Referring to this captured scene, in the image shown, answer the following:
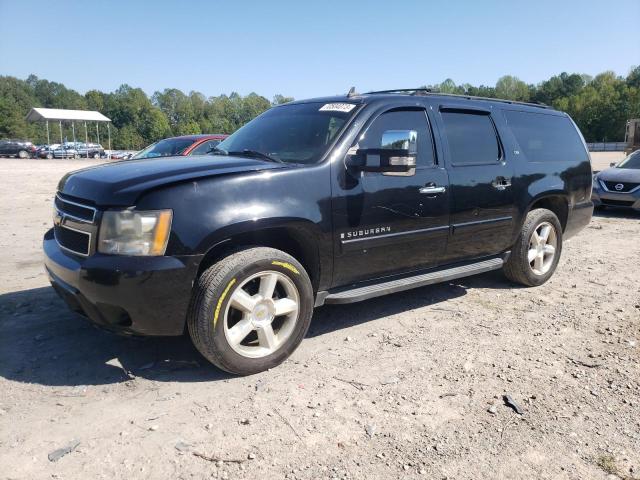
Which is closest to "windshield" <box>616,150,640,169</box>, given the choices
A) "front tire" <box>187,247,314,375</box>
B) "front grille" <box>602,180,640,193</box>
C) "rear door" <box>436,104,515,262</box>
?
"front grille" <box>602,180,640,193</box>

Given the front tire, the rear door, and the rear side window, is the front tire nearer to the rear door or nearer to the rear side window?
the rear door

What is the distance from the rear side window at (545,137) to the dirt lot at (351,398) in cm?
160

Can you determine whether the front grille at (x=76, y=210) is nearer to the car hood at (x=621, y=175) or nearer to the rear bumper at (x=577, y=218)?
the rear bumper at (x=577, y=218)

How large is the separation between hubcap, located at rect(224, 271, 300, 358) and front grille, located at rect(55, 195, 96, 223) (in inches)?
38.6

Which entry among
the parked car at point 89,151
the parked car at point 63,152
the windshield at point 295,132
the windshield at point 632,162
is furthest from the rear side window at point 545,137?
the parked car at point 89,151

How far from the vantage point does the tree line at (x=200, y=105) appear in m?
84.6

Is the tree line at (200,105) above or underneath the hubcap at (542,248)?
above

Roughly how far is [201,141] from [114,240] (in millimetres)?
7777

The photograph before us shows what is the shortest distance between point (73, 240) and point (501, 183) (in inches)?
143

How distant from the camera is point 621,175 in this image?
35.0ft

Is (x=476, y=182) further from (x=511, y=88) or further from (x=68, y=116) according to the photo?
(x=511, y=88)

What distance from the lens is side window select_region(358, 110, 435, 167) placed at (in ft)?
12.6

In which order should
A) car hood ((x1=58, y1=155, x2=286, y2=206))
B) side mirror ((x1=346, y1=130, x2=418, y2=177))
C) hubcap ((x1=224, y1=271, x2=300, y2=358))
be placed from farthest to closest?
side mirror ((x1=346, y1=130, x2=418, y2=177)) → hubcap ((x1=224, y1=271, x2=300, y2=358)) → car hood ((x1=58, y1=155, x2=286, y2=206))

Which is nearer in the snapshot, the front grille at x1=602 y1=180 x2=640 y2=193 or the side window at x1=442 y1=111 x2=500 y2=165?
the side window at x1=442 y1=111 x2=500 y2=165
